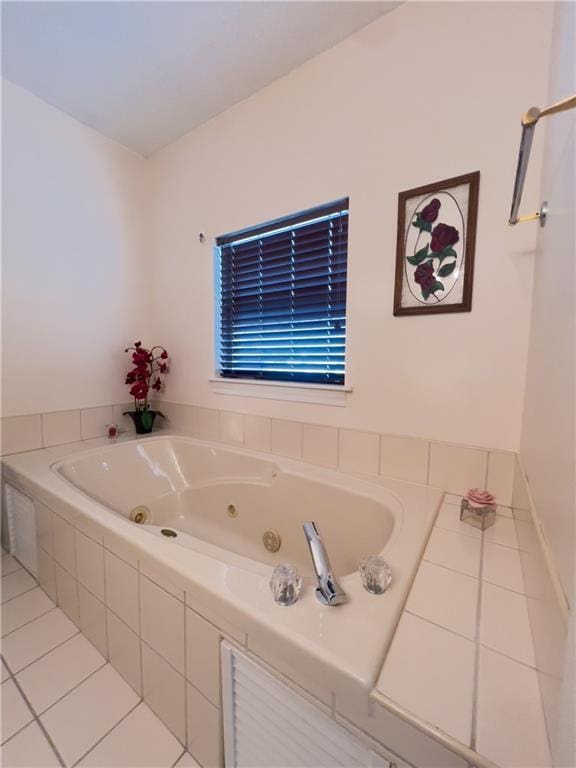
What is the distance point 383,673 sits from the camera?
516mm

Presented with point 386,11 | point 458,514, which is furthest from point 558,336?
point 386,11

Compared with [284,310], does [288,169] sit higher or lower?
higher

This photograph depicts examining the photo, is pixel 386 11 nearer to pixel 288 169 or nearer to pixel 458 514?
pixel 288 169

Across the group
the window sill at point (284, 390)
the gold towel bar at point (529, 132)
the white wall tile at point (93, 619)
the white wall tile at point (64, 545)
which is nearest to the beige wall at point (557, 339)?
the gold towel bar at point (529, 132)

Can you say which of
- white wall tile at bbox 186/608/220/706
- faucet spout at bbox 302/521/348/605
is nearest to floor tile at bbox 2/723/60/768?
white wall tile at bbox 186/608/220/706

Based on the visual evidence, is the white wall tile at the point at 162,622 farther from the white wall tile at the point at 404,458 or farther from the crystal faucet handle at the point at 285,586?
the white wall tile at the point at 404,458

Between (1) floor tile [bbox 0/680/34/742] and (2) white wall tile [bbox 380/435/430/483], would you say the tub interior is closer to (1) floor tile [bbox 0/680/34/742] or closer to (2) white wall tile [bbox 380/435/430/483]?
(2) white wall tile [bbox 380/435/430/483]

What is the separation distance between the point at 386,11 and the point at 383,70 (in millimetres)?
207

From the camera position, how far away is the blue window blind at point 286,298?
4.78ft

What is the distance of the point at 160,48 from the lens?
134 centimetres

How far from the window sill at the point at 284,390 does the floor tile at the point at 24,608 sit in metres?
1.25

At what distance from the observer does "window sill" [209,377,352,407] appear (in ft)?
4.67

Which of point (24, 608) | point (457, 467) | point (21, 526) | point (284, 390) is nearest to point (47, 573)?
point (24, 608)

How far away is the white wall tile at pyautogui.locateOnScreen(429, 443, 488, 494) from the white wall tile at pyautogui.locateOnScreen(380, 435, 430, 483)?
0.11 feet
